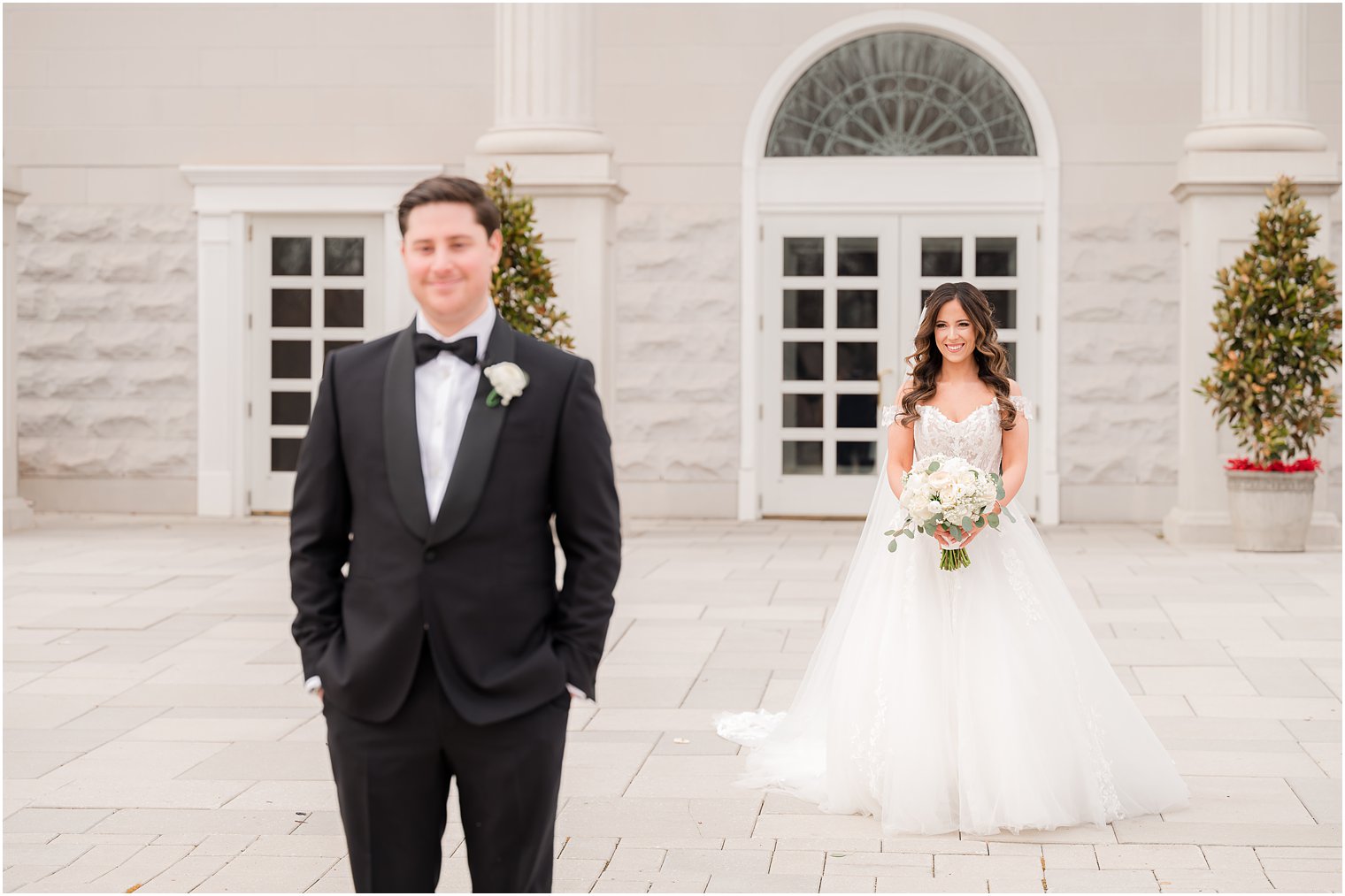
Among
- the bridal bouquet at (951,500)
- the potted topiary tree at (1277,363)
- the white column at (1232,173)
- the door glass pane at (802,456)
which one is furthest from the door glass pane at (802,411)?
the bridal bouquet at (951,500)

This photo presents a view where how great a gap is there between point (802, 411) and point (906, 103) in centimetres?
288

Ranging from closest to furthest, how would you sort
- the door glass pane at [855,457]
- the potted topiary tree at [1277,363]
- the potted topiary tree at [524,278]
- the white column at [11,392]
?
the potted topiary tree at [524,278], the potted topiary tree at [1277,363], the white column at [11,392], the door glass pane at [855,457]

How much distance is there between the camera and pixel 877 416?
49.1 feet

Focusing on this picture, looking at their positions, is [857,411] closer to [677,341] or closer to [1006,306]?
[1006,306]

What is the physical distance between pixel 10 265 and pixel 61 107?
1.86 metres

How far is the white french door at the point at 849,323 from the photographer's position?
14.8 m

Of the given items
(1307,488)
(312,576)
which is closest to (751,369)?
(1307,488)

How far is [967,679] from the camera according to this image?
5449 millimetres

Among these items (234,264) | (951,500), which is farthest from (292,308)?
(951,500)

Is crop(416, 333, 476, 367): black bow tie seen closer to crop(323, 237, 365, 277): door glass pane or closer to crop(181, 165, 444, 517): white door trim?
crop(181, 165, 444, 517): white door trim

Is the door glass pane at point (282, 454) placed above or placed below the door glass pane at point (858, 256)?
below

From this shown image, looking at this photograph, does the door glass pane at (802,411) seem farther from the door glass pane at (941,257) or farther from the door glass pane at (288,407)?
Result: the door glass pane at (288,407)

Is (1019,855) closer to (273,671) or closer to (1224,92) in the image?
(273,671)

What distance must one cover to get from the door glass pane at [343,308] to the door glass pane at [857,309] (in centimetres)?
431
